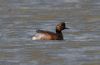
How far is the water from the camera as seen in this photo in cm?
1584

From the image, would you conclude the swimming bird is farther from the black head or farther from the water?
the black head

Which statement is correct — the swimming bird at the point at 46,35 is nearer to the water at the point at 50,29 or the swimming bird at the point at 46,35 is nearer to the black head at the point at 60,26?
the water at the point at 50,29

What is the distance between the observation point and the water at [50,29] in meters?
15.8

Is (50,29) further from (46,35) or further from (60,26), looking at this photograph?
(46,35)

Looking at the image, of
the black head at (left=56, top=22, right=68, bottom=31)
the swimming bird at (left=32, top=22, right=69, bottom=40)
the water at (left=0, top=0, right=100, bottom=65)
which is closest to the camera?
the water at (left=0, top=0, right=100, bottom=65)

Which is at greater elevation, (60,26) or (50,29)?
(60,26)

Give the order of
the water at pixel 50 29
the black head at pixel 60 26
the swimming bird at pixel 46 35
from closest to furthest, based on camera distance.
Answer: the water at pixel 50 29 → the swimming bird at pixel 46 35 → the black head at pixel 60 26

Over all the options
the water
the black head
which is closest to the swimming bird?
the water

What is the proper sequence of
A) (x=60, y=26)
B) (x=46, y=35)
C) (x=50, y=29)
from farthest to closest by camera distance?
1. (x=50, y=29)
2. (x=60, y=26)
3. (x=46, y=35)

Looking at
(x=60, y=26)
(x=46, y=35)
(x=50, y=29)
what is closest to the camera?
(x=46, y=35)

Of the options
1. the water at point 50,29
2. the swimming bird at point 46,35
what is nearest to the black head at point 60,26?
the water at point 50,29

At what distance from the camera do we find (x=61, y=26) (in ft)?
62.8

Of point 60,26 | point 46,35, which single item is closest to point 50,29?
point 60,26

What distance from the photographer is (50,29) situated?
20.1 m
